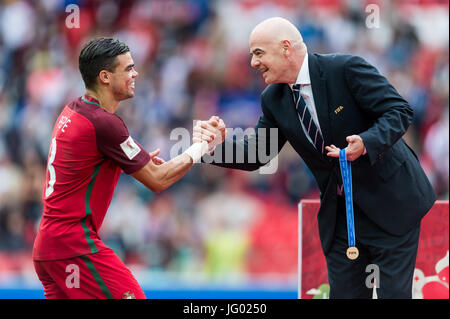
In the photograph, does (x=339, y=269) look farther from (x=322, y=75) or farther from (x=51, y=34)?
(x=51, y=34)

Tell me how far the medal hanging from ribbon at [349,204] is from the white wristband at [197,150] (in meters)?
0.79

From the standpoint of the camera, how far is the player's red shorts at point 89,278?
345 centimetres

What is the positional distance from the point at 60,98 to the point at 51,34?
1.08 meters

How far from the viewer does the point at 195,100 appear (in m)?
8.71

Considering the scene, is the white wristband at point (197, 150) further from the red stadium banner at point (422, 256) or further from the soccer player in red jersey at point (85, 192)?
the red stadium banner at point (422, 256)

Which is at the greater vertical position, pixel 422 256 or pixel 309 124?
pixel 309 124

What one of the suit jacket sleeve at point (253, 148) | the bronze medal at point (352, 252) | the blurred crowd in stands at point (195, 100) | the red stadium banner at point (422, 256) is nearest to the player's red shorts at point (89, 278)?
the suit jacket sleeve at point (253, 148)

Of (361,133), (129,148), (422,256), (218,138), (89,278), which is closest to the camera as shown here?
(89,278)

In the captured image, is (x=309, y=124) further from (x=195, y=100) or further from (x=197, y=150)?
(x=195, y=100)

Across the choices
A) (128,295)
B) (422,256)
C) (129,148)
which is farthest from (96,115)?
(422,256)

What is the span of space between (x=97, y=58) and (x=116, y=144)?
1.54ft

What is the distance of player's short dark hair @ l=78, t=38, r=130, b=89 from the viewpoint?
364cm

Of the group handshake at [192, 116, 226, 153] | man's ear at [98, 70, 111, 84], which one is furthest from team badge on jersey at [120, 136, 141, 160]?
handshake at [192, 116, 226, 153]

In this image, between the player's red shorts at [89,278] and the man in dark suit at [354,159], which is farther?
the man in dark suit at [354,159]
